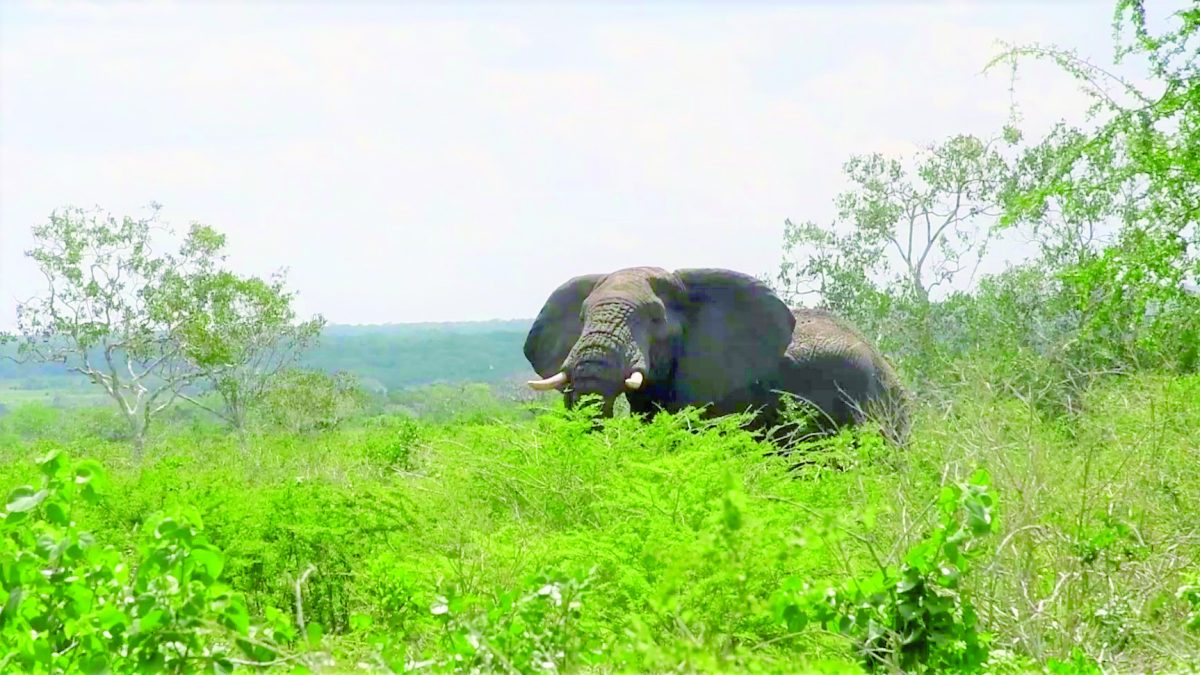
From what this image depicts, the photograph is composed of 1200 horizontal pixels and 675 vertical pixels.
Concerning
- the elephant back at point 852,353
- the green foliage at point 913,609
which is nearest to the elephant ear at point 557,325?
the elephant back at point 852,353

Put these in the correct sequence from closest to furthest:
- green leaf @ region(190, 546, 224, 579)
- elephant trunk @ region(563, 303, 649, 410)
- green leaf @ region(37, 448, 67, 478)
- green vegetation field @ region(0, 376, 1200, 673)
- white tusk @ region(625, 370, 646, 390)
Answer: green leaf @ region(190, 546, 224, 579), green leaf @ region(37, 448, 67, 478), green vegetation field @ region(0, 376, 1200, 673), elephant trunk @ region(563, 303, 649, 410), white tusk @ region(625, 370, 646, 390)

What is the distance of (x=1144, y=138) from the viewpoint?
37.1 feet

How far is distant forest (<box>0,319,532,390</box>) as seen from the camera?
376ft

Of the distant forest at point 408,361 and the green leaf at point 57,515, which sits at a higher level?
the green leaf at point 57,515

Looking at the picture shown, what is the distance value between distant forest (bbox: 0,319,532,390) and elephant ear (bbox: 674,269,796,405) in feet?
302

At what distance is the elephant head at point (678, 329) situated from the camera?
1180 centimetres

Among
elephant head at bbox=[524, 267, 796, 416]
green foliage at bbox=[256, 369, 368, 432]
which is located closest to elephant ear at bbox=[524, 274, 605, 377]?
elephant head at bbox=[524, 267, 796, 416]

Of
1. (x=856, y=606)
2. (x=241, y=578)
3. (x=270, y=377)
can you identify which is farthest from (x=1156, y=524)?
(x=270, y=377)

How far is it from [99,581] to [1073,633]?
318 cm

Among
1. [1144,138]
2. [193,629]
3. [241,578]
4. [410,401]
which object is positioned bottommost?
[410,401]

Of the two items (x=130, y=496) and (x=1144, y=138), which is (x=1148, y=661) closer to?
(x=130, y=496)

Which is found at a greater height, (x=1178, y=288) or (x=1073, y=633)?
(x=1178, y=288)

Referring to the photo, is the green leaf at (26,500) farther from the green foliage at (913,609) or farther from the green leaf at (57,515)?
the green foliage at (913,609)

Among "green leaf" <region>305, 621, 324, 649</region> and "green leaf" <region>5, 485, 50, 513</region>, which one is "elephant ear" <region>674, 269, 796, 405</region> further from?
"green leaf" <region>305, 621, 324, 649</region>
